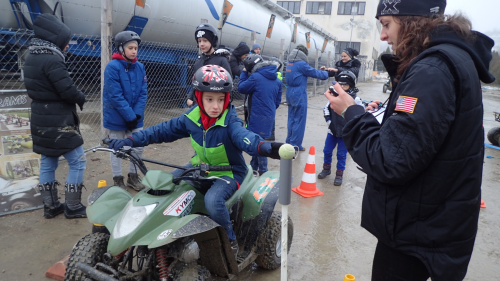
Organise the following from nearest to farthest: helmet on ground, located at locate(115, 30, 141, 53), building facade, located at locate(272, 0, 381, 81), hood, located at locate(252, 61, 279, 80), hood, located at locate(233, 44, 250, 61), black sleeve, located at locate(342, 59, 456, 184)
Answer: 1. black sleeve, located at locate(342, 59, 456, 184)
2. helmet on ground, located at locate(115, 30, 141, 53)
3. hood, located at locate(252, 61, 279, 80)
4. hood, located at locate(233, 44, 250, 61)
5. building facade, located at locate(272, 0, 381, 81)

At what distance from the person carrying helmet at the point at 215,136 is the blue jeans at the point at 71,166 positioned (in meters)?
1.59

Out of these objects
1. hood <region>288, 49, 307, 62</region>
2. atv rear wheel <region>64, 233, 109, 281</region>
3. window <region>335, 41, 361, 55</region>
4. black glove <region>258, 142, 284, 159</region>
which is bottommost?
atv rear wheel <region>64, 233, 109, 281</region>

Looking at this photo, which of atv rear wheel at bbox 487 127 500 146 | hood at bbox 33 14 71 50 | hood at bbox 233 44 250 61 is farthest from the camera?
atv rear wheel at bbox 487 127 500 146

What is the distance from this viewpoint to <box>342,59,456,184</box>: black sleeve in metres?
1.47

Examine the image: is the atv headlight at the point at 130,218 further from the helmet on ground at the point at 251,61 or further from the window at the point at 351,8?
the window at the point at 351,8

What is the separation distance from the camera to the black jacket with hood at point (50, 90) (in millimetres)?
3873

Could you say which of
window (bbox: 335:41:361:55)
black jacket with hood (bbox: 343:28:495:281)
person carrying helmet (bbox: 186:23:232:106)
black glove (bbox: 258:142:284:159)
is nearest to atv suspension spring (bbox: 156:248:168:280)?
black glove (bbox: 258:142:284:159)

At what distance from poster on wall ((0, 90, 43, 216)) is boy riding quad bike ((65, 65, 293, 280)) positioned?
2021mm

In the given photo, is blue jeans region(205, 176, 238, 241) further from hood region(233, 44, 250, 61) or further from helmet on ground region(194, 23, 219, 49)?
hood region(233, 44, 250, 61)

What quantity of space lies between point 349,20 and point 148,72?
126 feet

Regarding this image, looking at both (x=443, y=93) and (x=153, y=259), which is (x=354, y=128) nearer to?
(x=443, y=93)

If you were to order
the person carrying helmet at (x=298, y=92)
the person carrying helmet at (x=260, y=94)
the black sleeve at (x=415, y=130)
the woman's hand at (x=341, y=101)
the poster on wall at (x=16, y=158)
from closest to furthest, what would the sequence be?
1. the black sleeve at (x=415, y=130)
2. the woman's hand at (x=341, y=101)
3. the poster on wall at (x=16, y=158)
4. the person carrying helmet at (x=260, y=94)
5. the person carrying helmet at (x=298, y=92)

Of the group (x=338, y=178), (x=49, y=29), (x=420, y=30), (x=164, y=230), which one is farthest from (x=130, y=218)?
(x=338, y=178)

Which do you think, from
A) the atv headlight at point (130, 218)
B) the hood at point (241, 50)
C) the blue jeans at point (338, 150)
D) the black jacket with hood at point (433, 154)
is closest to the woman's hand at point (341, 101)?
the black jacket with hood at point (433, 154)
